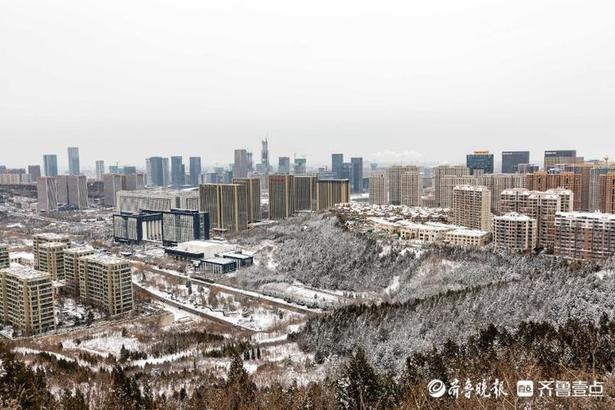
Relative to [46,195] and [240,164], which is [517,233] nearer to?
[46,195]

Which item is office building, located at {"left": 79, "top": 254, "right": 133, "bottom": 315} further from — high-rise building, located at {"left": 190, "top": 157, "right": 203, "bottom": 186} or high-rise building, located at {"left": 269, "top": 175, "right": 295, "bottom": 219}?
high-rise building, located at {"left": 190, "top": 157, "right": 203, "bottom": 186}

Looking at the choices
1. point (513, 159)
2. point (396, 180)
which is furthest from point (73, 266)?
point (513, 159)

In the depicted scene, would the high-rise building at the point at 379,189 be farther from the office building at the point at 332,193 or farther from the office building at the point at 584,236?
the office building at the point at 584,236

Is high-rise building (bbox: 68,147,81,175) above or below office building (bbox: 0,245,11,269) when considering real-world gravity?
above

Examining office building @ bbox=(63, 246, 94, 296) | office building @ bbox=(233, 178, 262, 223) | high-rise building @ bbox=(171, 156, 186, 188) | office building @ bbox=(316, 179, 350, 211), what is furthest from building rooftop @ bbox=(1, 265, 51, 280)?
high-rise building @ bbox=(171, 156, 186, 188)

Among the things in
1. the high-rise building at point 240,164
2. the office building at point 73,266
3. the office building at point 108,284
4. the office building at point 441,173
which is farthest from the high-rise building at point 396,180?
the high-rise building at point 240,164

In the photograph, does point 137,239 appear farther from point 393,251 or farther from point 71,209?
point 71,209

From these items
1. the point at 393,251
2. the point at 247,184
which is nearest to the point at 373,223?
the point at 393,251
